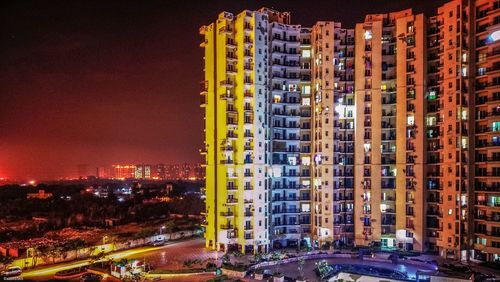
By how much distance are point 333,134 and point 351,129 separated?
3815mm

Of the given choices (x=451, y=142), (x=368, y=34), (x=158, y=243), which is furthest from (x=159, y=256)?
(x=368, y=34)

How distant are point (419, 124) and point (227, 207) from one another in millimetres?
29500

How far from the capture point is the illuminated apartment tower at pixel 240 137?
2473 inches

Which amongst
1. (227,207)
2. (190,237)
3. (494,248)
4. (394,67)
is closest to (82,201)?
(190,237)

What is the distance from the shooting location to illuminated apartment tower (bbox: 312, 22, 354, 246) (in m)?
65.7

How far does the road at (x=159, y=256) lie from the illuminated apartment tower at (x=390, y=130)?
2384cm

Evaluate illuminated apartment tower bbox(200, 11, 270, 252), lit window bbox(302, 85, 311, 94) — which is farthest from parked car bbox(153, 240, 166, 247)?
lit window bbox(302, 85, 311, 94)

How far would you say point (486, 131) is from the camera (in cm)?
5747

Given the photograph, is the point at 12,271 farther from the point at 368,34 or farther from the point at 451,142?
the point at 368,34

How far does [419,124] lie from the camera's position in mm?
62906

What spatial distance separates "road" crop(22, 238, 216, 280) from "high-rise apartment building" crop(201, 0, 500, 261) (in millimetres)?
3627

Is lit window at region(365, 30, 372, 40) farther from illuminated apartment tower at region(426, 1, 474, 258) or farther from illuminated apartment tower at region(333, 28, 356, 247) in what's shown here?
illuminated apartment tower at region(426, 1, 474, 258)

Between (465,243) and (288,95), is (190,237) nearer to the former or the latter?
(288,95)

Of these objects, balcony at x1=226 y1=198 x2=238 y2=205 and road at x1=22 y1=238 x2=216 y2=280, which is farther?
balcony at x1=226 y1=198 x2=238 y2=205
